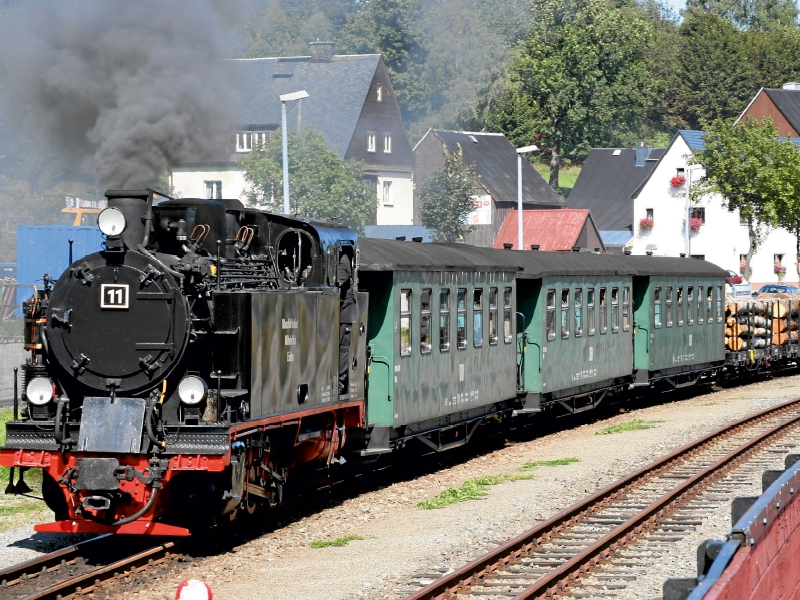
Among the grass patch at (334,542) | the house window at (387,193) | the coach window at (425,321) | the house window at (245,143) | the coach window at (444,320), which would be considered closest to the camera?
the grass patch at (334,542)

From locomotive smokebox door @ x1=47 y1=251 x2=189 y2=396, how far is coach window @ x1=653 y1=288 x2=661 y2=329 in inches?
608

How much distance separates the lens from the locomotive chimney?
10.5 m

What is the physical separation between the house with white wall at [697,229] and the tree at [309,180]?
20886 millimetres

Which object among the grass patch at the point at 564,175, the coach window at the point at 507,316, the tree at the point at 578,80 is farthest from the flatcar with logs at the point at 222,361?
the grass patch at the point at 564,175

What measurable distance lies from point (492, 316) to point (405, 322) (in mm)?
3131

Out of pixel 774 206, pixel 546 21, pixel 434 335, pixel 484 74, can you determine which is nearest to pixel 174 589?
pixel 434 335

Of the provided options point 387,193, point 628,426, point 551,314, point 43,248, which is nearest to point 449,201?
point 387,193

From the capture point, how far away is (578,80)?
7531 cm

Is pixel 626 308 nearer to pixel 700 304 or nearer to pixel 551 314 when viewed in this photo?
pixel 551 314

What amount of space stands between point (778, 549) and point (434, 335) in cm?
854

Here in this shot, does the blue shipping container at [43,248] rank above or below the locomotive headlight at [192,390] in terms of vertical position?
above

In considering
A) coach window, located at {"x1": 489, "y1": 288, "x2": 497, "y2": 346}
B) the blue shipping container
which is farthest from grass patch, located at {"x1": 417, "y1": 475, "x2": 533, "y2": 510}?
the blue shipping container

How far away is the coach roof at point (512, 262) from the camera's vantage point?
13953 mm

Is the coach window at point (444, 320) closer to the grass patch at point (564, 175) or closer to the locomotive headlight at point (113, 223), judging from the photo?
the locomotive headlight at point (113, 223)
